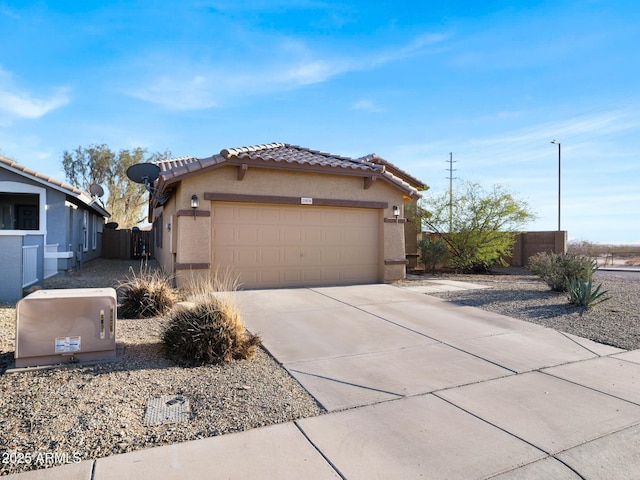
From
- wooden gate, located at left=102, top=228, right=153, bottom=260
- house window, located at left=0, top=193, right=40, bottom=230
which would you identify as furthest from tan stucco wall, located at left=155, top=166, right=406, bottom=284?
wooden gate, located at left=102, top=228, right=153, bottom=260

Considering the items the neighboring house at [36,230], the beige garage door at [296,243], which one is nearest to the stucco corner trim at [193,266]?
the beige garage door at [296,243]

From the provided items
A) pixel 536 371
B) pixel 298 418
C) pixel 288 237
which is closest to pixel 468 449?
pixel 298 418

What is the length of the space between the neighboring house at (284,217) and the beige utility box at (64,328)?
17.0ft

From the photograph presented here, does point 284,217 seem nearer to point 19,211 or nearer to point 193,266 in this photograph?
point 193,266

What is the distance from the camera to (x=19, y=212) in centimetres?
1733

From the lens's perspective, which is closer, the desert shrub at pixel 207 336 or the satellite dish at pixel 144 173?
the desert shrub at pixel 207 336

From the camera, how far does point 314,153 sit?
13.5m

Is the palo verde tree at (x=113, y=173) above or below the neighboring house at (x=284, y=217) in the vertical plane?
above

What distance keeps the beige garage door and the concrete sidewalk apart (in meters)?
4.10

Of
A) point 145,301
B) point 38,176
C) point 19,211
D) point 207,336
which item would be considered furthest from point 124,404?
point 19,211

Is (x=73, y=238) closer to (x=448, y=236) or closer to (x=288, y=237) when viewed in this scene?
(x=288, y=237)

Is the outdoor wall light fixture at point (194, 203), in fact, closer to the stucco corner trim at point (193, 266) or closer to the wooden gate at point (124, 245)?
the stucco corner trim at point (193, 266)

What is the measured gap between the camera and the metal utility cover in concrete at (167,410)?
11.9 ft

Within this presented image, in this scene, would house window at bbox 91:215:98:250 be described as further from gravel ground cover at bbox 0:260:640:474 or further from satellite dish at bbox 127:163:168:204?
gravel ground cover at bbox 0:260:640:474
